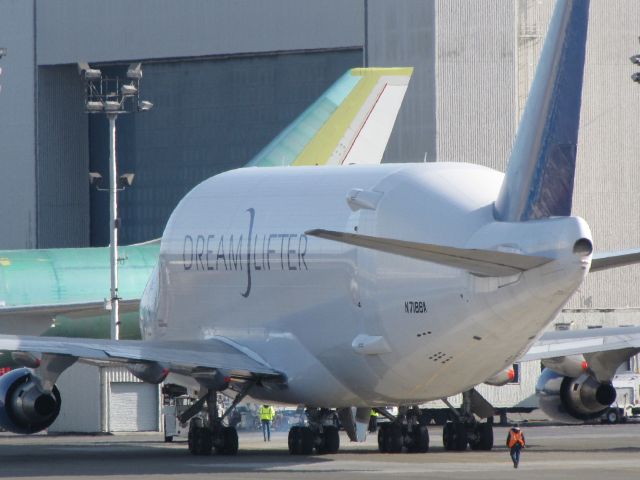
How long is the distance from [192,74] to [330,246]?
5040 cm

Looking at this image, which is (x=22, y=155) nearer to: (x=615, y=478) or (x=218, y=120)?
(x=218, y=120)

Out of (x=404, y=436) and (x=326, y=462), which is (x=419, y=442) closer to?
(x=404, y=436)

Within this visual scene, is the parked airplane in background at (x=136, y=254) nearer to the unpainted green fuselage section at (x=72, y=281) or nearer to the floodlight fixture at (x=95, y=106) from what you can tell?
the unpainted green fuselage section at (x=72, y=281)

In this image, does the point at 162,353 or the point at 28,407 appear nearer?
the point at 162,353

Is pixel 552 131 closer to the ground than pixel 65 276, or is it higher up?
higher up

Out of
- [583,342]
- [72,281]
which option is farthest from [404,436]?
[72,281]

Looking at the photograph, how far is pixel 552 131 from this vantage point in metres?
29.0

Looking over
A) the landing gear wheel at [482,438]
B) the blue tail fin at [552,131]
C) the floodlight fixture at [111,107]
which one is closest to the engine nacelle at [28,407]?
the landing gear wheel at [482,438]

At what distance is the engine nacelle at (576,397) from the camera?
128ft

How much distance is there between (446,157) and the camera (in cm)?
7319

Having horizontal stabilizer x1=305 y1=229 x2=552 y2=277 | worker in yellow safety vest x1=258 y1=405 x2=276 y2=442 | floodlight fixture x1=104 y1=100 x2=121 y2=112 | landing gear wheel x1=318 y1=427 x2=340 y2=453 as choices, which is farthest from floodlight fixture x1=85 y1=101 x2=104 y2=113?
horizontal stabilizer x1=305 y1=229 x2=552 y2=277

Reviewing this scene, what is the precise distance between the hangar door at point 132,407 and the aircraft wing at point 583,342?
22.4 meters

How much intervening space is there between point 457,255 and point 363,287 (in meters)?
4.79

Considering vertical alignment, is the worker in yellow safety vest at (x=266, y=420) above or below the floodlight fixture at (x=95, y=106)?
below
